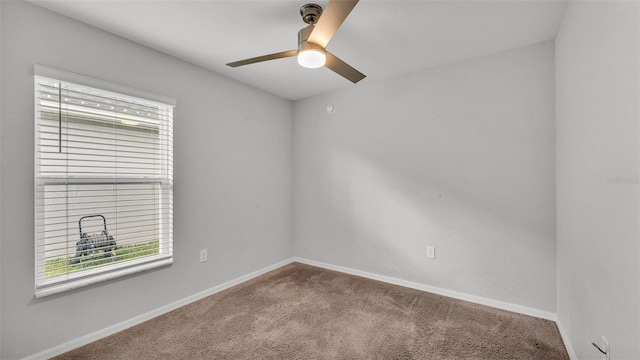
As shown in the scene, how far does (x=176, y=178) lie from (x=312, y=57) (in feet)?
5.66

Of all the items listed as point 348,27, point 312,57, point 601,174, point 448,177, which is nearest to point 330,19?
point 312,57

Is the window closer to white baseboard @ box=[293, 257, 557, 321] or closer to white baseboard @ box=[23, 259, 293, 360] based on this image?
white baseboard @ box=[23, 259, 293, 360]

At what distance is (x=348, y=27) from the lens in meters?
2.05

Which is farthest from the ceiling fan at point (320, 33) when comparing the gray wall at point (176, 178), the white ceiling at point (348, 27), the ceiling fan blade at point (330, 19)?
the gray wall at point (176, 178)

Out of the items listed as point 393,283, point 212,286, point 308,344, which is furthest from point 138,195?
point 393,283

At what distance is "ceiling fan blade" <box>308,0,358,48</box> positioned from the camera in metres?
1.30

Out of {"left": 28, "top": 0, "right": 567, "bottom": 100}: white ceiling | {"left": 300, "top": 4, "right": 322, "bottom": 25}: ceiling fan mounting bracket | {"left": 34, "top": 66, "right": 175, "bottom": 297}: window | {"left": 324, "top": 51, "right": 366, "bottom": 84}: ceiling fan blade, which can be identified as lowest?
{"left": 34, "top": 66, "right": 175, "bottom": 297}: window

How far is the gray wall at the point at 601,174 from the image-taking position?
39.0 inches

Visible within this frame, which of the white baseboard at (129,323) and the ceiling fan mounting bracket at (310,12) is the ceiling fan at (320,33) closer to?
the ceiling fan mounting bracket at (310,12)

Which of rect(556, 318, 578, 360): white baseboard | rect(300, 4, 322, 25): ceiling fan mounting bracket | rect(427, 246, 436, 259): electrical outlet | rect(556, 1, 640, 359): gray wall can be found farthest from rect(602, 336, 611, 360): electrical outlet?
rect(300, 4, 322, 25): ceiling fan mounting bracket

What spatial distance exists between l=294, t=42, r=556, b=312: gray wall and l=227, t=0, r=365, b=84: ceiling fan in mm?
1232

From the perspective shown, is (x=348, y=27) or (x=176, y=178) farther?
(x=176, y=178)

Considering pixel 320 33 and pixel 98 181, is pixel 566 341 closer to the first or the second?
pixel 320 33

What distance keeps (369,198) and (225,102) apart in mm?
1975
